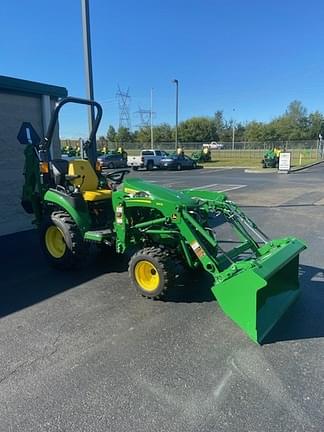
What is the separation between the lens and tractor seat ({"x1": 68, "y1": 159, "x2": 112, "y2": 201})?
571cm

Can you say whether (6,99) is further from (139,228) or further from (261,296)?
(261,296)

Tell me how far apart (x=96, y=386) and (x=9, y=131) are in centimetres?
713

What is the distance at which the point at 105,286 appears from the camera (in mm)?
5160

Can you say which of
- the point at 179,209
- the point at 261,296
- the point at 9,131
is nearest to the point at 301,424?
the point at 261,296

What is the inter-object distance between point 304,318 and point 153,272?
1740 mm

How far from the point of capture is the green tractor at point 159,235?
3699mm

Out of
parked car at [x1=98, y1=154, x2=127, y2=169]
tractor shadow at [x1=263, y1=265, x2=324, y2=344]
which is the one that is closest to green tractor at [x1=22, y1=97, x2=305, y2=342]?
tractor shadow at [x1=263, y1=265, x2=324, y2=344]

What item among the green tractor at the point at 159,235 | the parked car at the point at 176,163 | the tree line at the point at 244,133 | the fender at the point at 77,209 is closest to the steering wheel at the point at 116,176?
the green tractor at the point at 159,235

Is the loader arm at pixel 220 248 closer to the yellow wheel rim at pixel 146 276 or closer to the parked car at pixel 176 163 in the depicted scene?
the yellow wheel rim at pixel 146 276

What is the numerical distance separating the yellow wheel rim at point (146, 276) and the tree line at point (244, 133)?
288 ft

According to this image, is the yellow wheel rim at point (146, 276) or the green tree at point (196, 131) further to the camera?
the green tree at point (196, 131)

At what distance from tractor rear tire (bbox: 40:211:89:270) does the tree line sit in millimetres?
86655

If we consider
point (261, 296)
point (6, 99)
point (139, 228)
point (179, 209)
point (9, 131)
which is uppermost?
point (6, 99)

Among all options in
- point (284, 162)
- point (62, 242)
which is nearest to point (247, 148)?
point (284, 162)
